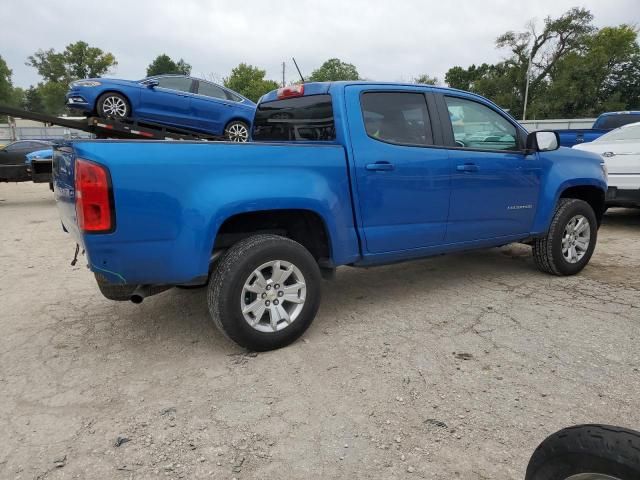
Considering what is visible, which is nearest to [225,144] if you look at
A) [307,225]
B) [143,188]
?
[143,188]

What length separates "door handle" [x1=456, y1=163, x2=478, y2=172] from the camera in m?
4.08

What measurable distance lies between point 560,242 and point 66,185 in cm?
445

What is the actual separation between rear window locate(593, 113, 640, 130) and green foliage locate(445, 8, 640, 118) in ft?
116

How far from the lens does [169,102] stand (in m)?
10.1

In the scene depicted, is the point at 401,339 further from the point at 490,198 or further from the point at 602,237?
the point at 602,237

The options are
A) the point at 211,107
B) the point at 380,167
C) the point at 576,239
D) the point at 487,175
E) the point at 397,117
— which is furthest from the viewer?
the point at 211,107

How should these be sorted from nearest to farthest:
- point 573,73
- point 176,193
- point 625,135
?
point 176,193 < point 625,135 < point 573,73

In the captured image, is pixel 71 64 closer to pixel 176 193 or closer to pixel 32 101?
pixel 32 101

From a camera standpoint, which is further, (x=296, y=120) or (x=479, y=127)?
(x=479, y=127)

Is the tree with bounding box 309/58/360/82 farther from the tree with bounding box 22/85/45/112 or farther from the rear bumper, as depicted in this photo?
the rear bumper

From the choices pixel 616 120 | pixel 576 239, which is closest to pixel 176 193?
pixel 576 239

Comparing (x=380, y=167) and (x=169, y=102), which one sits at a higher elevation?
(x=169, y=102)

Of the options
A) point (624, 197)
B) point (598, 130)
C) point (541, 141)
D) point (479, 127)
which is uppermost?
point (598, 130)

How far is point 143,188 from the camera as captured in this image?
276cm
